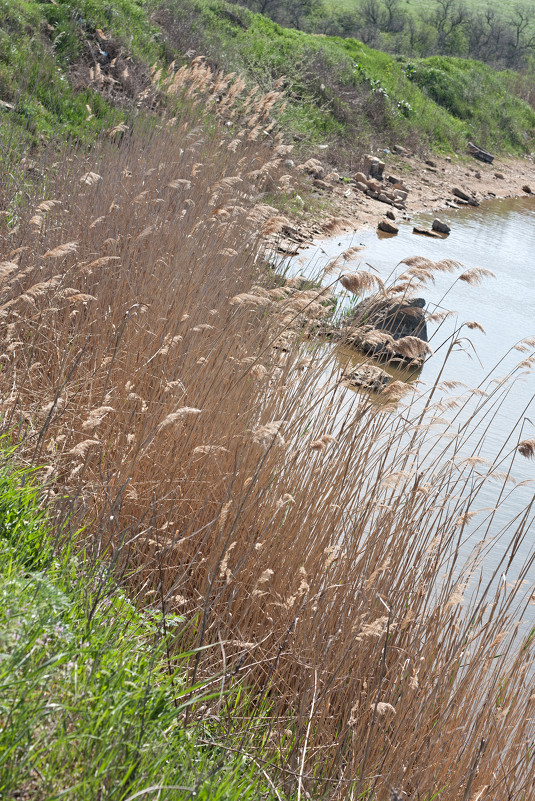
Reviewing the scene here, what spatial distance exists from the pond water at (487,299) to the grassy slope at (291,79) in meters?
2.79

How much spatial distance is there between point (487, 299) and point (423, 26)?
33.3m

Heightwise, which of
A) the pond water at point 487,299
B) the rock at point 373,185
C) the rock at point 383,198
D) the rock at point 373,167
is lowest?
the pond water at point 487,299

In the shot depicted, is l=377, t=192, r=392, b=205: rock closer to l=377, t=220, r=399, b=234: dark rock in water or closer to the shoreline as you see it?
the shoreline

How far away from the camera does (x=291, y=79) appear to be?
50.7 feet

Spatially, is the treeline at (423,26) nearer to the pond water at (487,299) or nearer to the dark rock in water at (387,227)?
the pond water at (487,299)

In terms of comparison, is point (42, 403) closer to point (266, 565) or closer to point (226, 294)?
point (266, 565)

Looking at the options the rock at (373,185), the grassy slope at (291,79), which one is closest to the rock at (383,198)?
the rock at (373,185)

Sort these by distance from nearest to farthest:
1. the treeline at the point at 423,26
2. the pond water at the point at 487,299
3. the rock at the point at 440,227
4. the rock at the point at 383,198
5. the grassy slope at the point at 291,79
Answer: the pond water at the point at 487,299 → the grassy slope at the point at 291,79 → the rock at the point at 440,227 → the rock at the point at 383,198 → the treeline at the point at 423,26

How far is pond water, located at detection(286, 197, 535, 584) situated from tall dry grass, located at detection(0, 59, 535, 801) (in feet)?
2.95

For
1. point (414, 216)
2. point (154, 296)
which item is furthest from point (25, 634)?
point (414, 216)

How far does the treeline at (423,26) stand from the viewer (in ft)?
101

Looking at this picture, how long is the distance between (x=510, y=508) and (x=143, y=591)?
3.40m

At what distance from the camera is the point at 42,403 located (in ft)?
10.5

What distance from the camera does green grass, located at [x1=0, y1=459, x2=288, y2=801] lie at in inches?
59.6
